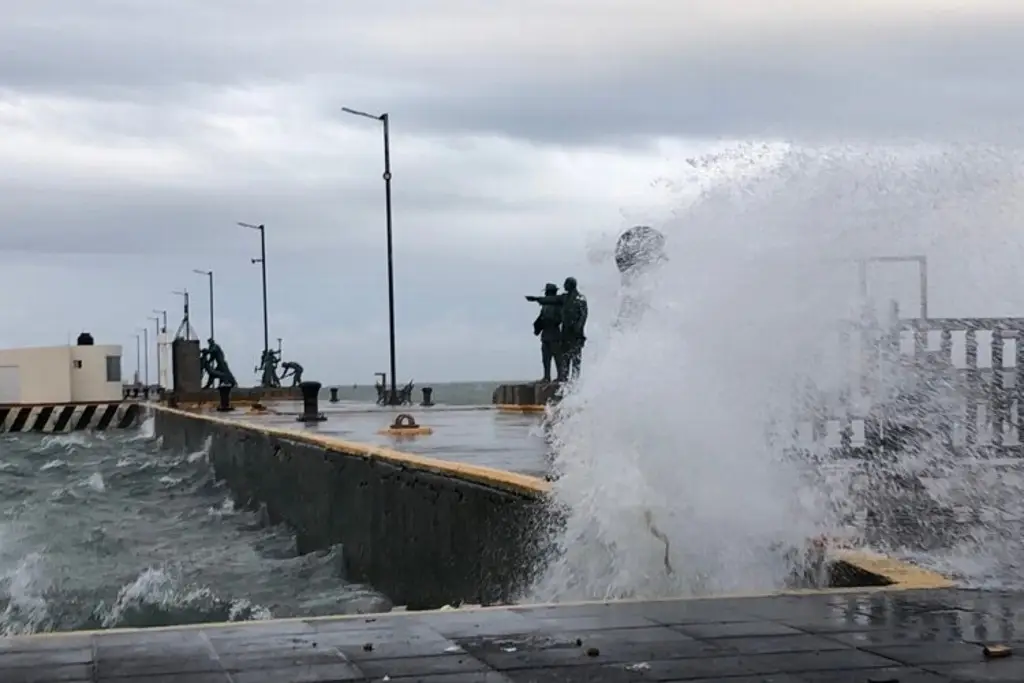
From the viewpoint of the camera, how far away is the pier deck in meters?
4.54

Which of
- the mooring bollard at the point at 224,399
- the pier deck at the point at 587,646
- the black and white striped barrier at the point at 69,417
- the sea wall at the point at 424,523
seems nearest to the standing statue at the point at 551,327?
the sea wall at the point at 424,523

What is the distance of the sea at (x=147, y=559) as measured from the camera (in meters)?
11.9

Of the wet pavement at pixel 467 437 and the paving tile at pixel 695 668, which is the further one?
the wet pavement at pixel 467 437

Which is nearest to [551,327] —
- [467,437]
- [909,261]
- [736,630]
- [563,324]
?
[563,324]

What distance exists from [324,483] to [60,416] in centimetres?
4613

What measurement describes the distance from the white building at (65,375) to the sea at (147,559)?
37000mm

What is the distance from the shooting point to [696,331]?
8.69m

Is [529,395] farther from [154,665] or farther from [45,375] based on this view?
[45,375]

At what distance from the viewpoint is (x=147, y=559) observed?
15.8 m

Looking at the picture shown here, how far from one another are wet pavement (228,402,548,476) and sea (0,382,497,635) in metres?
1.54

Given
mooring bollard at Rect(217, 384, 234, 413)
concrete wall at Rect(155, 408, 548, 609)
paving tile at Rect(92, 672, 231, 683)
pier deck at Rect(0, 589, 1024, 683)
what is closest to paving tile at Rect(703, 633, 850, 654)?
pier deck at Rect(0, 589, 1024, 683)

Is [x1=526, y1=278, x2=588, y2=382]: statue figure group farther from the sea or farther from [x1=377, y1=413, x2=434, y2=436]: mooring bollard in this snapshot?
the sea

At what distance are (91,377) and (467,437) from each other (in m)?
52.1

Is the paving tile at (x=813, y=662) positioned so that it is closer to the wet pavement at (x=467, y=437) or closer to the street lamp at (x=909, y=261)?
the street lamp at (x=909, y=261)
